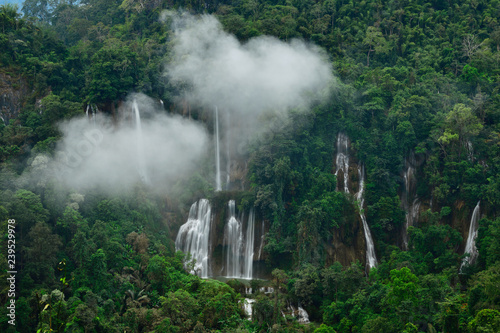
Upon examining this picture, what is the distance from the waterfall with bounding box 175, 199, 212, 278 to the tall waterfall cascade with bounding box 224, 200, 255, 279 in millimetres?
1271

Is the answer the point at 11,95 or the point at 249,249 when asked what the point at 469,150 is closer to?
the point at 249,249

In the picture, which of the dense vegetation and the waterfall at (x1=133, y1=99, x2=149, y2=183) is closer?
the dense vegetation

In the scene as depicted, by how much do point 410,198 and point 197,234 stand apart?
42.9 ft

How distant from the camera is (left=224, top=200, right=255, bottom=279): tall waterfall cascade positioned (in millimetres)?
35531

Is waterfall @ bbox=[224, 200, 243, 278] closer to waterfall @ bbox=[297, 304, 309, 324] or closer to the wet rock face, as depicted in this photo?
waterfall @ bbox=[297, 304, 309, 324]

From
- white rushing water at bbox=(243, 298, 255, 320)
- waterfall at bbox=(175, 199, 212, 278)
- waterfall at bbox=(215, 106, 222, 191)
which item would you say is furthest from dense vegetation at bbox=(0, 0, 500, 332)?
waterfall at bbox=(215, 106, 222, 191)

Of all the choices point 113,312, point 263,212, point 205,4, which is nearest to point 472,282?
point 263,212

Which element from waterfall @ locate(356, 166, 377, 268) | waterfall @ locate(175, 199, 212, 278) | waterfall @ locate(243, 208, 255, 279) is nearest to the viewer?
waterfall @ locate(356, 166, 377, 268)

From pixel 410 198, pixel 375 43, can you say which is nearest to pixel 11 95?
pixel 375 43

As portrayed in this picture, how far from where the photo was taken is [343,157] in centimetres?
3872

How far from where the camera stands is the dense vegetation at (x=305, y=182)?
87.5ft

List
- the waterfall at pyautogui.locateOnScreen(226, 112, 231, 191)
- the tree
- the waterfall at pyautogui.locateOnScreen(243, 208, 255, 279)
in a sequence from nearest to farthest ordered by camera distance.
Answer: the waterfall at pyautogui.locateOnScreen(243, 208, 255, 279) < the waterfall at pyautogui.locateOnScreen(226, 112, 231, 191) < the tree

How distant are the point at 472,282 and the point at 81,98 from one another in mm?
25844

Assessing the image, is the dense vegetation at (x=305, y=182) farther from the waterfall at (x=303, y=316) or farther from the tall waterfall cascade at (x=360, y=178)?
the tall waterfall cascade at (x=360, y=178)
